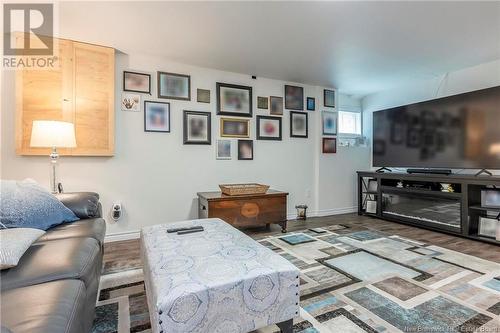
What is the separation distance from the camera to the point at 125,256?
234 cm

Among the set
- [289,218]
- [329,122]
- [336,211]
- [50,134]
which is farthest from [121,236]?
[329,122]

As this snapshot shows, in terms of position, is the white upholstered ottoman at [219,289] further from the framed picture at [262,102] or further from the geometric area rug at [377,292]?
the framed picture at [262,102]

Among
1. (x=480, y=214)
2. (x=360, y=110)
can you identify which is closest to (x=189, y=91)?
(x=360, y=110)

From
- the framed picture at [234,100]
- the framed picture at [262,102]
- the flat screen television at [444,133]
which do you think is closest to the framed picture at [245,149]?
the framed picture at [234,100]

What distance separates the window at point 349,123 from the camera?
4.49m

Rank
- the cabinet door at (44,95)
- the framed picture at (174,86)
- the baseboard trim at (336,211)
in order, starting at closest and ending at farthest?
the cabinet door at (44,95), the framed picture at (174,86), the baseboard trim at (336,211)

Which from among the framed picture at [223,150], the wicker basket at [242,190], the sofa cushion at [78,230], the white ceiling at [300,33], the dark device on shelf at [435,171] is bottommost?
the sofa cushion at [78,230]

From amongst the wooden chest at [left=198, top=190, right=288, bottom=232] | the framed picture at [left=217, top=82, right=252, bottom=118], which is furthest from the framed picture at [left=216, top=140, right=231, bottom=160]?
the wooden chest at [left=198, top=190, right=288, bottom=232]

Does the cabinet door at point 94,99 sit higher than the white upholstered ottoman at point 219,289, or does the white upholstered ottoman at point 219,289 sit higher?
the cabinet door at point 94,99

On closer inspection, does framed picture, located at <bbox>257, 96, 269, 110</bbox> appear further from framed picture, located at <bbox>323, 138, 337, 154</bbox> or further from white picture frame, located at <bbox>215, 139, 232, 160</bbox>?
framed picture, located at <bbox>323, 138, 337, 154</bbox>

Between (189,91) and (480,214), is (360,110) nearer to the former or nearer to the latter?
(480,214)

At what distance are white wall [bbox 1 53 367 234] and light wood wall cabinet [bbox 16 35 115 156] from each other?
12 cm

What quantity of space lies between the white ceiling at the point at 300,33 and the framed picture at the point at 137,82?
0.25 m

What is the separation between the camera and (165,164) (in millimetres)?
3064
